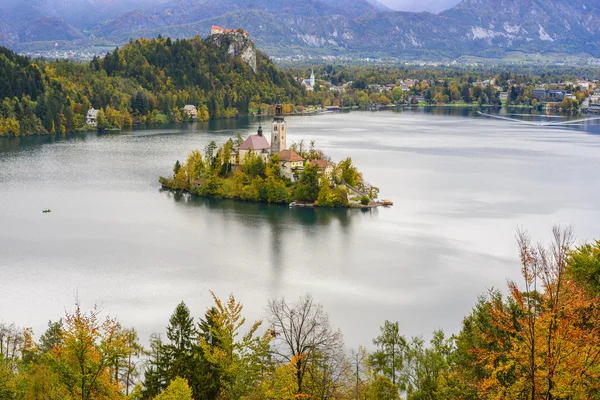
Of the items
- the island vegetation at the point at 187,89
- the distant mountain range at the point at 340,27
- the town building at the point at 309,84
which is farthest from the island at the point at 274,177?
the distant mountain range at the point at 340,27

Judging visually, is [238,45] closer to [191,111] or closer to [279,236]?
[191,111]

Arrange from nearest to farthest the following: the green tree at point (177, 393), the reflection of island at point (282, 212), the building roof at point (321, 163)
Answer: the green tree at point (177, 393), the reflection of island at point (282, 212), the building roof at point (321, 163)

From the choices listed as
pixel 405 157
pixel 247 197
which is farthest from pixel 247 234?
pixel 405 157

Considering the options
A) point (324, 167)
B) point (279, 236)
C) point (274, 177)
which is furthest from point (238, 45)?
point (279, 236)

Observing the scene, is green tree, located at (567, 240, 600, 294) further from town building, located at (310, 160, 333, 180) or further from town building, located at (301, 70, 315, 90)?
town building, located at (301, 70, 315, 90)

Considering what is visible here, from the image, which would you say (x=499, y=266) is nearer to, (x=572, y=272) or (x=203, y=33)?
(x=572, y=272)

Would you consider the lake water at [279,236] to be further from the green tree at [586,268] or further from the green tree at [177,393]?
the green tree at [177,393]

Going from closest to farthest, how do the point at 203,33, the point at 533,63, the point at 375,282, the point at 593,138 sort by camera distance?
the point at 375,282 < the point at 593,138 < the point at 533,63 < the point at 203,33
